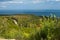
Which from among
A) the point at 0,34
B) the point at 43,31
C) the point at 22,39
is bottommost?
the point at 0,34

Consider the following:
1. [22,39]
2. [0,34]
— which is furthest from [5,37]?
[22,39]

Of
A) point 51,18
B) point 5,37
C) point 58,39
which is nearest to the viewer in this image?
point 58,39

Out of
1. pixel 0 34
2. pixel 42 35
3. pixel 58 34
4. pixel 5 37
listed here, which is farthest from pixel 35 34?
pixel 0 34

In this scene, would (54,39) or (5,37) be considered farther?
(5,37)

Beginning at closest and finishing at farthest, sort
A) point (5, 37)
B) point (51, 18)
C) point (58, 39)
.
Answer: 1. point (58, 39)
2. point (51, 18)
3. point (5, 37)

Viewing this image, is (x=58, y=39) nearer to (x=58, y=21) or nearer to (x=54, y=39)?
(x=54, y=39)

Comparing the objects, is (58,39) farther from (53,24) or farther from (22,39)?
(22,39)

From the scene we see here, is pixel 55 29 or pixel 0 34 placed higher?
pixel 55 29

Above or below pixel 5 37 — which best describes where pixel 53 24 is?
above

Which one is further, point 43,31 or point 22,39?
point 22,39
